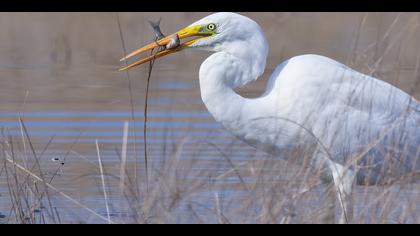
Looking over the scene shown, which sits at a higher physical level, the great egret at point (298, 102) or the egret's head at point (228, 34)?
the egret's head at point (228, 34)

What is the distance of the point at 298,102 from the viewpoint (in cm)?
571

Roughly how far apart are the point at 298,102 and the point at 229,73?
39 centimetres

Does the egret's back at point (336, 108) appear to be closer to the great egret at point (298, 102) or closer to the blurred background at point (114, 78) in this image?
the great egret at point (298, 102)

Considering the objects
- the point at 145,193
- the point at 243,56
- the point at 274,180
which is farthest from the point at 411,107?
the point at 145,193

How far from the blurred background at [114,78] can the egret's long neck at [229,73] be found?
168 mm

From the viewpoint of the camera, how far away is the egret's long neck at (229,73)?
226 inches

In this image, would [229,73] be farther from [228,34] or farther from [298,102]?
[298,102]

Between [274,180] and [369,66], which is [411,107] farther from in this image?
[274,180]

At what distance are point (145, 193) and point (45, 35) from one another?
898 centimetres

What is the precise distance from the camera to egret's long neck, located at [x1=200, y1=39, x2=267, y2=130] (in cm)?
573

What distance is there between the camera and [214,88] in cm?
573

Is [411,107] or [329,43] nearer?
[411,107]

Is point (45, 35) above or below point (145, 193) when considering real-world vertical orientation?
above

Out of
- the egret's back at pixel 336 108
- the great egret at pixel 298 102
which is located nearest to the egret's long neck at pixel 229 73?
the great egret at pixel 298 102
